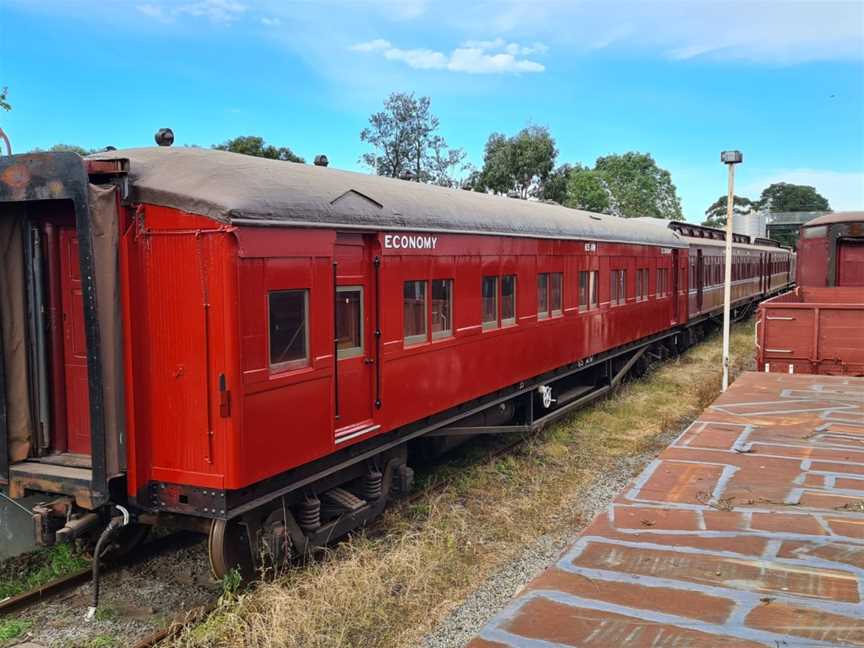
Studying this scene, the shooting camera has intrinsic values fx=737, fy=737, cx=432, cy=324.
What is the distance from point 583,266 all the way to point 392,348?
580 cm

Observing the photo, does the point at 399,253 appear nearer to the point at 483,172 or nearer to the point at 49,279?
the point at 49,279

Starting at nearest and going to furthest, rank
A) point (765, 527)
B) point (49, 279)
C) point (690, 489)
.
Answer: point (765, 527), point (690, 489), point (49, 279)

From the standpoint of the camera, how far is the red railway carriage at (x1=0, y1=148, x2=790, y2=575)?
509 cm

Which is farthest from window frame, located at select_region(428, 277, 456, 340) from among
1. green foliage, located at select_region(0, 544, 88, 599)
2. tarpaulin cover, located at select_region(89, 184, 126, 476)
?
green foliage, located at select_region(0, 544, 88, 599)

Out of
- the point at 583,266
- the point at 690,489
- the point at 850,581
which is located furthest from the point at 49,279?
the point at 583,266

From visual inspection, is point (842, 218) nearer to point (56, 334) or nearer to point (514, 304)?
point (514, 304)

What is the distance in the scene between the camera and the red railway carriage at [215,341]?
5.09 meters

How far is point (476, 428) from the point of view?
895 centimetres

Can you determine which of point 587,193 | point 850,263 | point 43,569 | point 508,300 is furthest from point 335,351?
point 587,193

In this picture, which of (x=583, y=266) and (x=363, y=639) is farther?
(x=583, y=266)

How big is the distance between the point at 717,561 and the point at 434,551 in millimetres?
3163

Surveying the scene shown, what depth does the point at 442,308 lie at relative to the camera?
25.8 ft

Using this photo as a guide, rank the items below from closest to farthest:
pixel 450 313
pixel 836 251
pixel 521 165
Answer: pixel 450 313, pixel 836 251, pixel 521 165

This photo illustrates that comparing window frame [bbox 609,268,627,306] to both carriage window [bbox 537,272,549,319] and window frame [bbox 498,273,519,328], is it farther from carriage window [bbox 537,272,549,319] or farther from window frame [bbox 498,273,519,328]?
window frame [bbox 498,273,519,328]
